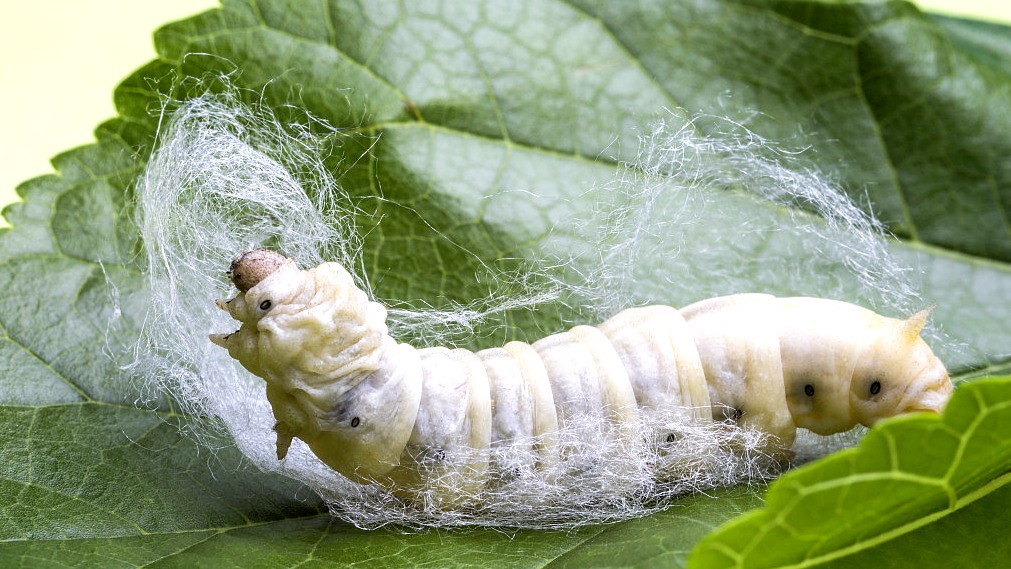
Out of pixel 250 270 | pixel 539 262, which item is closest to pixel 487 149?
pixel 539 262

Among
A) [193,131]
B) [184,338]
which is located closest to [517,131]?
[193,131]

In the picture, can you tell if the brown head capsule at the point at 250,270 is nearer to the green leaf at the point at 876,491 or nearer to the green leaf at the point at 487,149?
the green leaf at the point at 487,149

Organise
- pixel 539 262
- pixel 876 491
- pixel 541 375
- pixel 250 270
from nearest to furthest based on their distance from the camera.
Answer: pixel 876 491 → pixel 250 270 → pixel 541 375 → pixel 539 262

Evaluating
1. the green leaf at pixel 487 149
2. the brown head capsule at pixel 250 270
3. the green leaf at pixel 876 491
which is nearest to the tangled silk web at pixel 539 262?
the green leaf at pixel 487 149

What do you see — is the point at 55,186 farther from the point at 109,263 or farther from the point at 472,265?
the point at 472,265

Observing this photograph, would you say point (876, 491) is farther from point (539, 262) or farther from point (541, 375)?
point (539, 262)

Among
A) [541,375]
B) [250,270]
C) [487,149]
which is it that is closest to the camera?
[250,270]

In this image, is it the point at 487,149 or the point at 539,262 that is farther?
the point at 487,149

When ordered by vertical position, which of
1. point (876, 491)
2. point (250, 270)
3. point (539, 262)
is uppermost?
point (250, 270)
